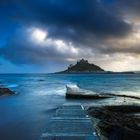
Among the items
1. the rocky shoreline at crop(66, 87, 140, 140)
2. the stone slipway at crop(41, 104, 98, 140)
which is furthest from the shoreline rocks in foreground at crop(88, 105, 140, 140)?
the stone slipway at crop(41, 104, 98, 140)

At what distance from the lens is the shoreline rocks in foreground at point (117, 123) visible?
908 centimetres

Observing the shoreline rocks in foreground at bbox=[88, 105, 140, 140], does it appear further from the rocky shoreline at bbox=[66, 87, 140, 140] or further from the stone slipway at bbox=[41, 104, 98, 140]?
the stone slipway at bbox=[41, 104, 98, 140]

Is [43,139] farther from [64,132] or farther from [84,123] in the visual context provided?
[84,123]

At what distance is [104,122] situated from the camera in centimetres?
1512

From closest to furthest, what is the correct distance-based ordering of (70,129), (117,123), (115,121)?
1. (70,129)
2. (117,123)
3. (115,121)

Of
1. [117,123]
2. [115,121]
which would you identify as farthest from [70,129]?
[115,121]

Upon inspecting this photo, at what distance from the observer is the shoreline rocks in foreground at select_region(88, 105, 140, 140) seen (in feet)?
29.8

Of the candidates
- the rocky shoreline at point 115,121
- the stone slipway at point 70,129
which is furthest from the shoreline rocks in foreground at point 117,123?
the stone slipway at point 70,129

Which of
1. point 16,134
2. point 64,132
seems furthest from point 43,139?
point 16,134

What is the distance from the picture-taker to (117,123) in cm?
1519

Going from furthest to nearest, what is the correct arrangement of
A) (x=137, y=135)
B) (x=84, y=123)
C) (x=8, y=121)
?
(x=8, y=121)
(x=84, y=123)
(x=137, y=135)

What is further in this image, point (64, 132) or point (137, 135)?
point (64, 132)

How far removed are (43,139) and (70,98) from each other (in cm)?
2317

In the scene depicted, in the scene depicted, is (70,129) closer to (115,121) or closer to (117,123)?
(117,123)
